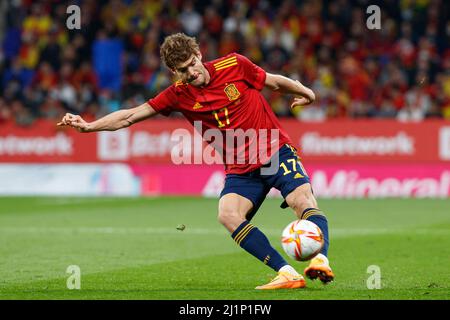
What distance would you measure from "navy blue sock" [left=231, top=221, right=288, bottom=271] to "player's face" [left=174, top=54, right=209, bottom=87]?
4.09 feet

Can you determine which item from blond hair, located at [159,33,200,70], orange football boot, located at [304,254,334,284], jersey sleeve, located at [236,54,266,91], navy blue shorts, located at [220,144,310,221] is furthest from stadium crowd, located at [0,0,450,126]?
orange football boot, located at [304,254,334,284]

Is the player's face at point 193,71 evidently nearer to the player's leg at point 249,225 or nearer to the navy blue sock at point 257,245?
the player's leg at point 249,225

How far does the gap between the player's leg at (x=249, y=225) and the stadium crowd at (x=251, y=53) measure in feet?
42.0

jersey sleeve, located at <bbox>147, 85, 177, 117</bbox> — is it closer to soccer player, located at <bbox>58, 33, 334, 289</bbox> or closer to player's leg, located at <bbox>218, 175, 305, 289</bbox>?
soccer player, located at <bbox>58, 33, 334, 289</bbox>

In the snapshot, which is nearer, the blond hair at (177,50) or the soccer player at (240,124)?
the blond hair at (177,50)

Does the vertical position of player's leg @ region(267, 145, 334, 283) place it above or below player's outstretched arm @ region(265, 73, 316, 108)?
below

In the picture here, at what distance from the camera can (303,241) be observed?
7.78m

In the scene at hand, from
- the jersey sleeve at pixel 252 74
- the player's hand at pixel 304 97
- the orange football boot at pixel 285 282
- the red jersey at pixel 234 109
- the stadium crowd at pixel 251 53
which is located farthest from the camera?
the stadium crowd at pixel 251 53

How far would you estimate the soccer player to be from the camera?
27.0 ft

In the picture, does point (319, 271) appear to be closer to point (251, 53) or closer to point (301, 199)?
point (301, 199)

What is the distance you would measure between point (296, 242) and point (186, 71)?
1.66 m

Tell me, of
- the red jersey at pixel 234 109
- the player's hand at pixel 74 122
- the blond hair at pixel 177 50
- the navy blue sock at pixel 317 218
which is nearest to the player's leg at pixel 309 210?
the navy blue sock at pixel 317 218

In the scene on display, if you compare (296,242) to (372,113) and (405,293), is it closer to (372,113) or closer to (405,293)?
(405,293)

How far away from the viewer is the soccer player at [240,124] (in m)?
8.24
